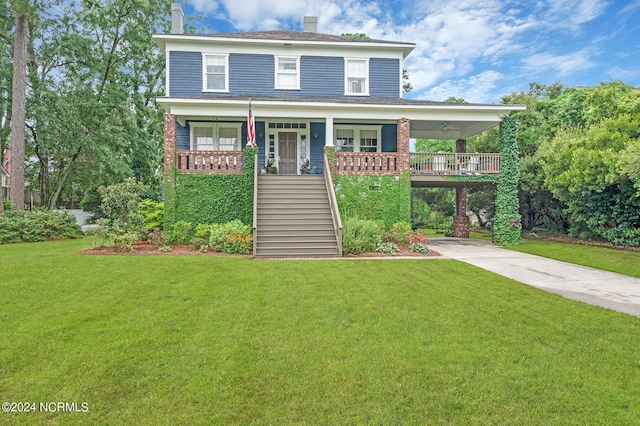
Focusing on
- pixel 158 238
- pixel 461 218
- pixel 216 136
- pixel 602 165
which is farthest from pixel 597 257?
pixel 216 136

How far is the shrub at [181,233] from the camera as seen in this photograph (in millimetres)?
12289

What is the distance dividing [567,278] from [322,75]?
1371 centimetres

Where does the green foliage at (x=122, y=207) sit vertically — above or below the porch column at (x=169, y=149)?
below

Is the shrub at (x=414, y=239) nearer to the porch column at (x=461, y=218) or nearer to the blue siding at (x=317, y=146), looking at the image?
the blue siding at (x=317, y=146)

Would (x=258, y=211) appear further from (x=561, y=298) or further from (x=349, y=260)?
(x=561, y=298)

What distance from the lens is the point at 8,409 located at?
109 inches

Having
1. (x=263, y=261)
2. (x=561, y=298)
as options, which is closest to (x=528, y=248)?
(x=561, y=298)

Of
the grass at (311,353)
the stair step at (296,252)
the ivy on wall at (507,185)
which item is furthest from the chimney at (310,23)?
the grass at (311,353)

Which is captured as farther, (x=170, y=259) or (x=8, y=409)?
(x=170, y=259)

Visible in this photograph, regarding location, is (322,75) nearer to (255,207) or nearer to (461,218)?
(255,207)

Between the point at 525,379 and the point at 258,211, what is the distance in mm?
9800

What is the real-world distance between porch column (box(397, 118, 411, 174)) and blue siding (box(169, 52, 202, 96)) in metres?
9.79

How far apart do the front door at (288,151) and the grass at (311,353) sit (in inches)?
412

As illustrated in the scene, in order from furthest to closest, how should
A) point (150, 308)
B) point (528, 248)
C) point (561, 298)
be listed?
point (528, 248), point (561, 298), point (150, 308)
